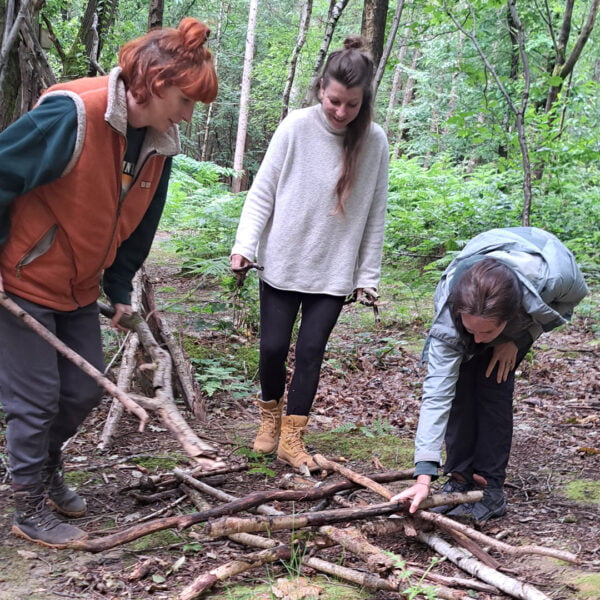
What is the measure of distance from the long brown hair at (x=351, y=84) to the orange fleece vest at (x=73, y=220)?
45.1 inches

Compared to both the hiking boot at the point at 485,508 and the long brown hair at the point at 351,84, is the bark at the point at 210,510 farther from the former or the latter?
the long brown hair at the point at 351,84

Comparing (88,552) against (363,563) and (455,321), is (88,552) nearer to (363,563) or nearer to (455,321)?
(363,563)

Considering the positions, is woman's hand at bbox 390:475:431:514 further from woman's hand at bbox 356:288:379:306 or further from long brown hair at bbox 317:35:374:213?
long brown hair at bbox 317:35:374:213

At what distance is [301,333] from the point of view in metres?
3.62

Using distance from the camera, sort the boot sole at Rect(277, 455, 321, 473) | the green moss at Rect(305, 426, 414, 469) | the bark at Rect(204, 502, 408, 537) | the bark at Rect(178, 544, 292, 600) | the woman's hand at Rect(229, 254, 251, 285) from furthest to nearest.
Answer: the green moss at Rect(305, 426, 414, 469) < the boot sole at Rect(277, 455, 321, 473) < the woman's hand at Rect(229, 254, 251, 285) < the bark at Rect(204, 502, 408, 537) < the bark at Rect(178, 544, 292, 600)

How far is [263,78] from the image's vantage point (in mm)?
27547

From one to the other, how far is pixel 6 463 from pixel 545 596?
8.95 ft

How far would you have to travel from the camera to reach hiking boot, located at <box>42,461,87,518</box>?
9.47 feet

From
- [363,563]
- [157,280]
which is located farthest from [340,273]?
[157,280]

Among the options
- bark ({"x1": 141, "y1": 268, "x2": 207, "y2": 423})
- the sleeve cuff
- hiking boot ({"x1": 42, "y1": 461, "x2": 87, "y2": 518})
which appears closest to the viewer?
the sleeve cuff

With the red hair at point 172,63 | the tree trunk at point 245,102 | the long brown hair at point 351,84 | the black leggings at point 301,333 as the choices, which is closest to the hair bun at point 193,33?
the red hair at point 172,63

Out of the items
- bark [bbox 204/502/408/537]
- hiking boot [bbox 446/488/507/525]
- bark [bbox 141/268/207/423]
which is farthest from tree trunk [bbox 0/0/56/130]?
hiking boot [bbox 446/488/507/525]

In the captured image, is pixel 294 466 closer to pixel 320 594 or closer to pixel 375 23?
pixel 320 594

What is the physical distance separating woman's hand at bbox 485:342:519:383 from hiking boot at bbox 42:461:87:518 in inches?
81.8
